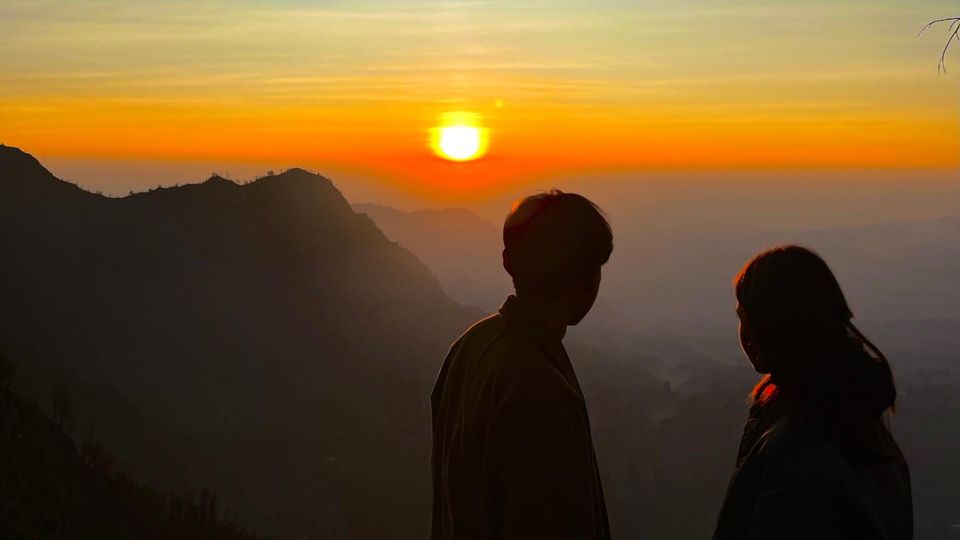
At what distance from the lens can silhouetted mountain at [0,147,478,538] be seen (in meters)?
82.1

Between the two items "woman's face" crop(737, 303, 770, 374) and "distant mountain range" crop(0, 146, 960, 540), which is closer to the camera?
"woman's face" crop(737, 303, 770, 374)

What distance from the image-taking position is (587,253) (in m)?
4.11

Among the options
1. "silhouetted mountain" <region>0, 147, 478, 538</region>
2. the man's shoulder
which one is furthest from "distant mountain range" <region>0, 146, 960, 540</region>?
the man's shoulder

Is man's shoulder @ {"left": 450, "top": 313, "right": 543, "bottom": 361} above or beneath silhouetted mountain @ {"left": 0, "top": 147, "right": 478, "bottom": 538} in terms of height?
beneath

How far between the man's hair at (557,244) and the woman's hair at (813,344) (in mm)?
702

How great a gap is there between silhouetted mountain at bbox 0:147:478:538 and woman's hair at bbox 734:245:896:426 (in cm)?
7254

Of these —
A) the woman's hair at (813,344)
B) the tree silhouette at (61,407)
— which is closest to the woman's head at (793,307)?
the woman's hair at (813,344)

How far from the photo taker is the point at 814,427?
3961mm

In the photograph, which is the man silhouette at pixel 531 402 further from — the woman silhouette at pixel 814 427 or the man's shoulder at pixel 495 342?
the woman silhouette at pixel 814 427

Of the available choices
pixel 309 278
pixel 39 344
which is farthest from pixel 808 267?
pixel 309 278

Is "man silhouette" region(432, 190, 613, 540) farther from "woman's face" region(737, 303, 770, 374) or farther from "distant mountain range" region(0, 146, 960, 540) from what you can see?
→ "distant mountain range" region(0, 146, 960, 540)

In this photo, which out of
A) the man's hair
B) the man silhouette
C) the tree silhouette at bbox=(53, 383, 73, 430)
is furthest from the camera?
the tree silhouette at bbox=(53, 383, 73, 430)

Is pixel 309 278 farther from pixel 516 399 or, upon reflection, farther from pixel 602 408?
pixel 516 399

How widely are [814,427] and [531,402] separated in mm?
1155
